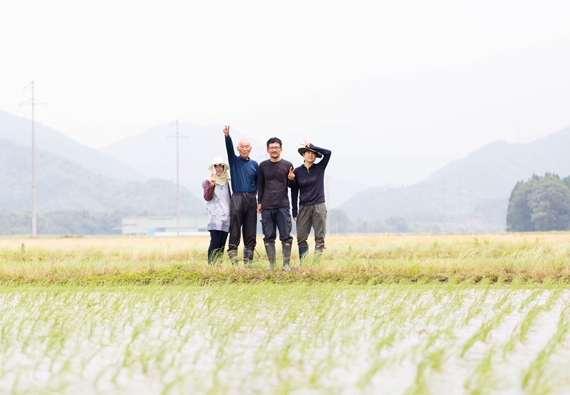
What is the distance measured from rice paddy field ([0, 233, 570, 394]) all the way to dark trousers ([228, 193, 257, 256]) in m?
1.08

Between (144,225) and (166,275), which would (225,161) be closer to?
(166,275)

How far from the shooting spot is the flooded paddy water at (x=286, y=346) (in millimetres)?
3695

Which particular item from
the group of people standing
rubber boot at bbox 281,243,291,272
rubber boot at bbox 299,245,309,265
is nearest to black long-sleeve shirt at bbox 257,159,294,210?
the group of people standing

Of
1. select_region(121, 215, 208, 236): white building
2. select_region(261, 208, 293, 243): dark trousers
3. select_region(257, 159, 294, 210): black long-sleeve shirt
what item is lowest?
select_region(121, 215, 208, 236): white building

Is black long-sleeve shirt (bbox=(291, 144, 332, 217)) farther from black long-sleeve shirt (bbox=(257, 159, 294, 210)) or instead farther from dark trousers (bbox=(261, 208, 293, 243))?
→ dark trousers (bbox=(261, 208, 293, 243))

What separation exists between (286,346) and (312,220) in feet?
20.5

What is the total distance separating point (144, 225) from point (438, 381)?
3837 inches

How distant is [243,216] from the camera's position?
10562 millimetres

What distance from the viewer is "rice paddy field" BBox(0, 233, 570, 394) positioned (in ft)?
12.2

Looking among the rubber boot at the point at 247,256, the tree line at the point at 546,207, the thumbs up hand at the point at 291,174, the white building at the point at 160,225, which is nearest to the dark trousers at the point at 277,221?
the thumbs up hand at the point at 291,174

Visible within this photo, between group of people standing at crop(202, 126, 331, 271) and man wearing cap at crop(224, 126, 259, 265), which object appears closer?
group of people standing at crop(202, 126, 331, 271)

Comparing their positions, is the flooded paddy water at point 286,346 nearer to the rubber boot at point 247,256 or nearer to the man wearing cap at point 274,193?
the man wearing cap at point 274,193

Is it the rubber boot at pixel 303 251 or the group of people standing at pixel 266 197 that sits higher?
the group of people standing at pixel 266 197

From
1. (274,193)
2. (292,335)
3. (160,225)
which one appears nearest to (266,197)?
(274,193)
